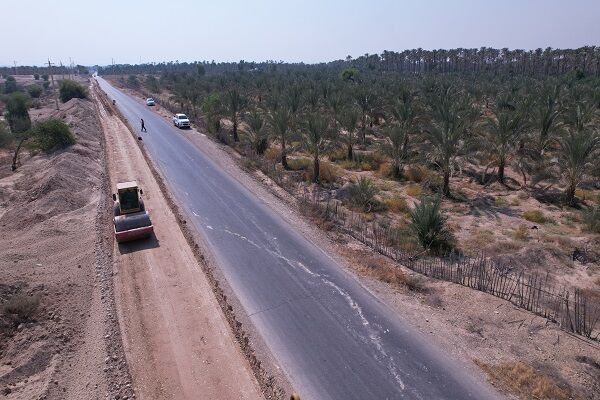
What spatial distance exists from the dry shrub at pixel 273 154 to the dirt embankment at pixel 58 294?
40.7 feet

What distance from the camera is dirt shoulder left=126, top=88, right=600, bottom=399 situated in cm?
1009

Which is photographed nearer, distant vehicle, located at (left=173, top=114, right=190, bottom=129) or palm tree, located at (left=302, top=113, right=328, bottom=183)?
palm tree, located at (left=302, top=113, right=328, bottom=183)

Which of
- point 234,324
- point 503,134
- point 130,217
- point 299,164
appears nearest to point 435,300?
point 234,324

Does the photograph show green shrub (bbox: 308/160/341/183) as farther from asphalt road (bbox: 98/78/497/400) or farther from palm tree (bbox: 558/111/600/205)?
palm tree (bbox: 558/111/600/205)

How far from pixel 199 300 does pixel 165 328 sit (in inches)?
63.1

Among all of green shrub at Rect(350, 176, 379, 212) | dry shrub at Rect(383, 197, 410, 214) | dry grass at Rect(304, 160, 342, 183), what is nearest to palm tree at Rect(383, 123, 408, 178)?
dry grass at Rect(304, 160, 342, 183)

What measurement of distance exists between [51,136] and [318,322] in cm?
2767

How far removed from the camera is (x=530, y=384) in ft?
32.7

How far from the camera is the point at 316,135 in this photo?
2711 centimetres

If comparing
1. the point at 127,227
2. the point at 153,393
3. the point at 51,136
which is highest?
the point at 51,136

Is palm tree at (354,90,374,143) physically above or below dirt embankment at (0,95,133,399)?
above

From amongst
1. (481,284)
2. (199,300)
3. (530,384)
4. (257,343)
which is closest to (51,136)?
(199,300)

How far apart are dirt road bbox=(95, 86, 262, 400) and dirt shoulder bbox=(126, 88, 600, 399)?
5275 millimetres

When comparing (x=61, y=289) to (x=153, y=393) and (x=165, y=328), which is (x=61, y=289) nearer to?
(x=165, y=328)
